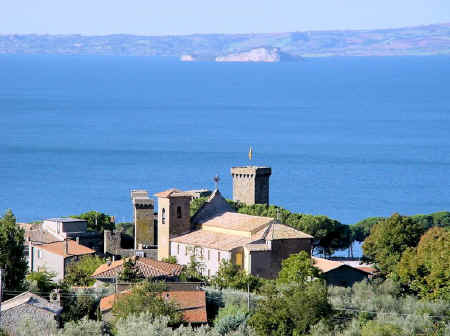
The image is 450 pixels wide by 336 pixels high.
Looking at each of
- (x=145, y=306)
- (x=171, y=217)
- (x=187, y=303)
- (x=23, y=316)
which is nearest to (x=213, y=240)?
(x=171, y=217)

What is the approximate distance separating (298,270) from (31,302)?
10.9 metres

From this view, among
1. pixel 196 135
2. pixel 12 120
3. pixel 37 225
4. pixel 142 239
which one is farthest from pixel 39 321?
pixel 12 120

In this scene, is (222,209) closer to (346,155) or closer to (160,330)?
(160,330)

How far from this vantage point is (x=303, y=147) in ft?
468

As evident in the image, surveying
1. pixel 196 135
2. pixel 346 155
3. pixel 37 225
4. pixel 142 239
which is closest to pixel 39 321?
pixel 142 239

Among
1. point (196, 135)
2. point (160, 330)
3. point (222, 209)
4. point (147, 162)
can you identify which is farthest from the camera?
point (196, 135)

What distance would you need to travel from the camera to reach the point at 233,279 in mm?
41688

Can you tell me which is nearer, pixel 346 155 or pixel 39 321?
pixel 39 321

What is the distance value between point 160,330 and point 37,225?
27852 mm

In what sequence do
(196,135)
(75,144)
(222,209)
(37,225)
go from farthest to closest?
(196,135), (75,144), (37,225), (222,209)

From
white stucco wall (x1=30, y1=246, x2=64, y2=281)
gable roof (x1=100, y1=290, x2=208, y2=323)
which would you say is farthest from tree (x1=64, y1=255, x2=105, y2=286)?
gable roof (x1=100, y1=290, x2=208, y2=323)

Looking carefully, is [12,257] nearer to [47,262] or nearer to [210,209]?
[47,262]

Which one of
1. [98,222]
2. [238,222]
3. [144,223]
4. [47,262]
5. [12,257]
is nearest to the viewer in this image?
[12,257]

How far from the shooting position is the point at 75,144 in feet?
479
